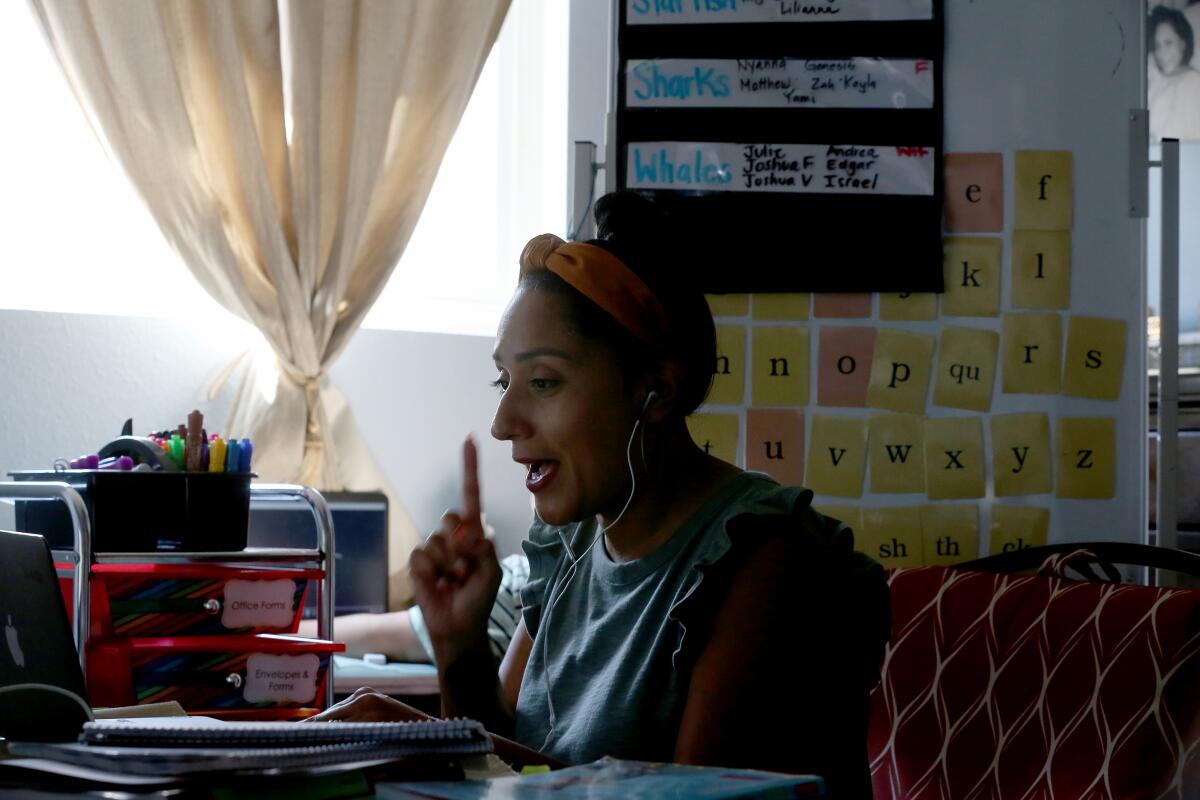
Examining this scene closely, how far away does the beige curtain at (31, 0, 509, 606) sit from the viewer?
2535mm

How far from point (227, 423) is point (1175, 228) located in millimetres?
1818

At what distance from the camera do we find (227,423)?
273cm

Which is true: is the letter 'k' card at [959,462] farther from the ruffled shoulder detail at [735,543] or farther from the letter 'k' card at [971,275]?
the ruffled shoulder detail at [735,543]

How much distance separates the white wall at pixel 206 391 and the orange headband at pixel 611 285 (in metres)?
1.54

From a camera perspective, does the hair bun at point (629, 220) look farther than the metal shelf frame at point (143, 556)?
No

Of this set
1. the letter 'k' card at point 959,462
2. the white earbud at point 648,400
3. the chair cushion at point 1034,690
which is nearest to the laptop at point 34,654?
the white earbud at point 648,400

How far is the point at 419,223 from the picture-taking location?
314cm

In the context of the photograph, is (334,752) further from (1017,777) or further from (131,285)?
(131,285)

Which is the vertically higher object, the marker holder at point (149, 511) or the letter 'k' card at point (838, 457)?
the letter 'k' card at point (838, 457)

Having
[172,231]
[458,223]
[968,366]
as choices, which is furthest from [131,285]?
[968,366]

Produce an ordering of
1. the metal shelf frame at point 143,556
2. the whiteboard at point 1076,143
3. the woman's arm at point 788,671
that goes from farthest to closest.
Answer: the whiteboard at point 1076,143 → the metal shelf frame at point 143,556 → the woman's arm at point 788,671

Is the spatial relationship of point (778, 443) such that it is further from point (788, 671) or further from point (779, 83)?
point (788, 671)

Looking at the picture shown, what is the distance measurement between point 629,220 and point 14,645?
70 cm

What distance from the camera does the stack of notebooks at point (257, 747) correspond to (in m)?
0.70
